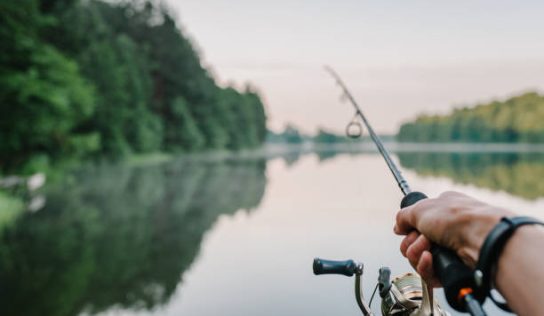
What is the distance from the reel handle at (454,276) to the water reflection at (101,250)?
6.36 meters

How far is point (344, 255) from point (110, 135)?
33464mm

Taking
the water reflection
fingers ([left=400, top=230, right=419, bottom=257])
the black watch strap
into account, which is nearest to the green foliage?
the water reflection

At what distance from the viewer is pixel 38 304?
6.81 m

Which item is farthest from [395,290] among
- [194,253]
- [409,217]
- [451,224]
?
[194,253]

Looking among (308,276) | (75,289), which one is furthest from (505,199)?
(75,289)

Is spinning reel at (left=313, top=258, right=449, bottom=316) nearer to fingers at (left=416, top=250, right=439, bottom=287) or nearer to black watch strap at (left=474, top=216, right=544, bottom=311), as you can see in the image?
fingers at (left=416, top=250, right=439, bottom=287)

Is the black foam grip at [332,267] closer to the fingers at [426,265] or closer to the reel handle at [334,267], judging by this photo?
the reel handle at [334,267]

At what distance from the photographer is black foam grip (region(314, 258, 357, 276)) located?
74.5 inches

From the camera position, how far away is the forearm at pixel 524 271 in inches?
35.6

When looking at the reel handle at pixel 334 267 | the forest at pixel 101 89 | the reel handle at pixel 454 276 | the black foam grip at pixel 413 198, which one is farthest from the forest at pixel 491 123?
the reel handle at pixel 454 276

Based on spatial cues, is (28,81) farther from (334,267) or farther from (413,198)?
(413,198)

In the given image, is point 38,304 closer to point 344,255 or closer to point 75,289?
point 75,289

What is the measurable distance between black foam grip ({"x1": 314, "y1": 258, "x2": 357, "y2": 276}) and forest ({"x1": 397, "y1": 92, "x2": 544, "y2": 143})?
157900 millimetres

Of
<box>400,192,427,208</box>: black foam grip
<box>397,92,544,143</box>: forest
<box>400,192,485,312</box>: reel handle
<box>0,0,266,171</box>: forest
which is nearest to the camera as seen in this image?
<box>400,192,485,312</box>: reel handle
